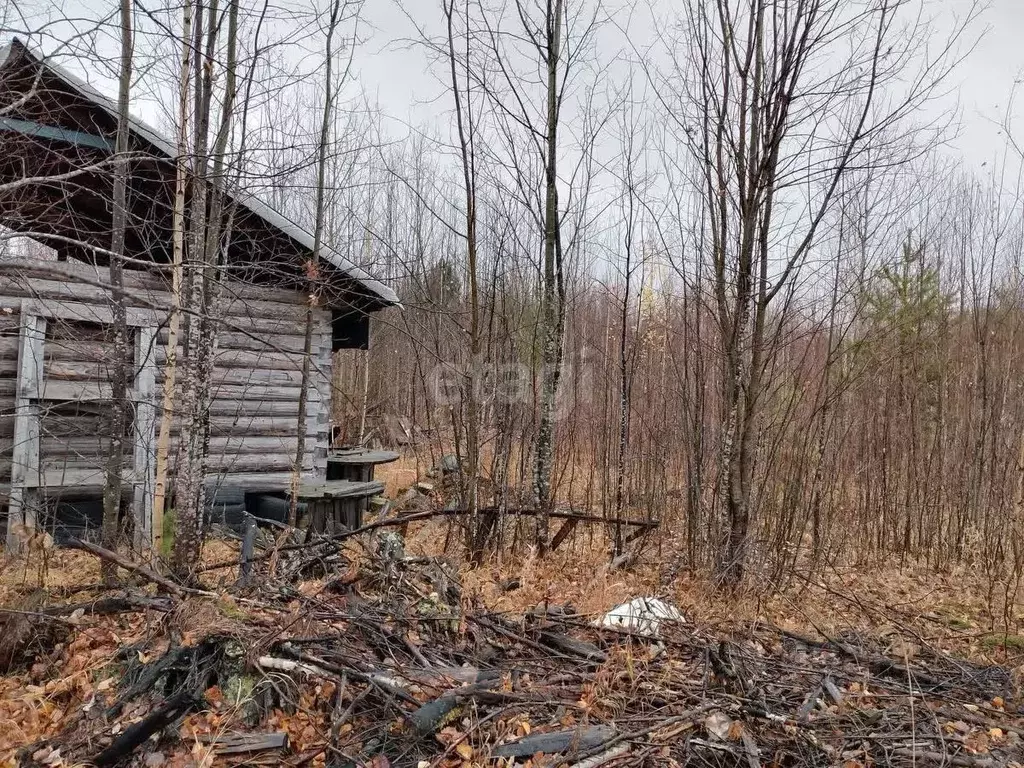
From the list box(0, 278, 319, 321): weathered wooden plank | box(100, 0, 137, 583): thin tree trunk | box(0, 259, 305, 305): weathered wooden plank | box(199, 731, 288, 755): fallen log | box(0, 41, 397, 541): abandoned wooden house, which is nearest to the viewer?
box(199, 731, 288, 755): fallen log

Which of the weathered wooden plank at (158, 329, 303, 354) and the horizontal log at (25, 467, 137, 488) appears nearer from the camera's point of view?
the horizontal log at (25, 467, 137, 488)

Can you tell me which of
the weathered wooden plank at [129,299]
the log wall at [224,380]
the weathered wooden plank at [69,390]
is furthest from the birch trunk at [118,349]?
the weathered wooden plank at [69,390]

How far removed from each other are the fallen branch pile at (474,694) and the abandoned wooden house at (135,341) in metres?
2.56

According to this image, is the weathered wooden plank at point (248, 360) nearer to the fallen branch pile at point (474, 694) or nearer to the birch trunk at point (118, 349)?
the birch trunk at point (118, 349)

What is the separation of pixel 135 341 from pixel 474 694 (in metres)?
5.91

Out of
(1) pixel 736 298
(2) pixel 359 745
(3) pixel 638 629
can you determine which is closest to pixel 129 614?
(2) pixel 359 745

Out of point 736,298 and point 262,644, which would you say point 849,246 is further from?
point 262,644

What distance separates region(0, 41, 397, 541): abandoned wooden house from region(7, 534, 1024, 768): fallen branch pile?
8.40ft

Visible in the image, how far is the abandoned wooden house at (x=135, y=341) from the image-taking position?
19.8 feet

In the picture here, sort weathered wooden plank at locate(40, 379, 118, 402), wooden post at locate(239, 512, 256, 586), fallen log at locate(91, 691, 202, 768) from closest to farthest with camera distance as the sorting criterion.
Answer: fallen log at locate(91, 691, 202, 768) < wooden post at locate(239, 512, 256, 586) < weathered wooden plank at locate(40, 379, 118, 402)

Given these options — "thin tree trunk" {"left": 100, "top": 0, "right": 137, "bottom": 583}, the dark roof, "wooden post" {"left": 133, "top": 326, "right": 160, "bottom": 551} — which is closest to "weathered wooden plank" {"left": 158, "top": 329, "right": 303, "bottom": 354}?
"wooden post" {"left": 133, "top": 326, "right": 160, "bottom": 551}

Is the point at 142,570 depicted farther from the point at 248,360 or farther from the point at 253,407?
the point at 248,360

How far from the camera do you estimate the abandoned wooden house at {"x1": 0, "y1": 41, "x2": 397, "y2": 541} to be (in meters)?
6.04

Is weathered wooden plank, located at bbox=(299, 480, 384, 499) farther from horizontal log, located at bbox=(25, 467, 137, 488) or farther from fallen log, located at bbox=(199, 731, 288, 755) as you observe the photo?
fallen log, located at bbox=(199, 731, 288, 755)
